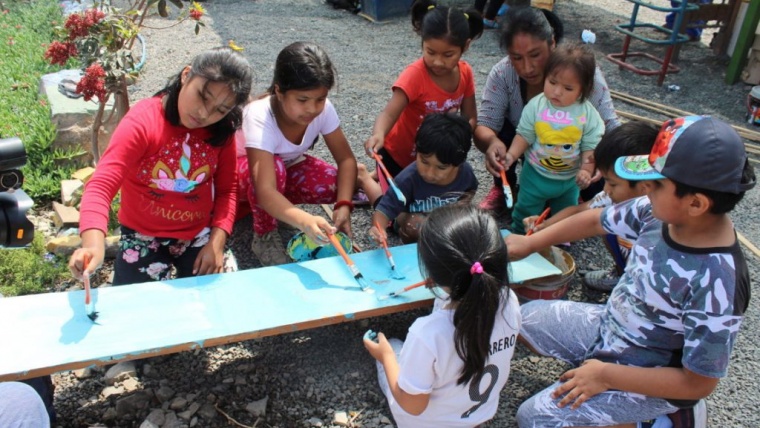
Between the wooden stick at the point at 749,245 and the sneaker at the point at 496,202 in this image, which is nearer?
the wooden stick at the point at 749,245

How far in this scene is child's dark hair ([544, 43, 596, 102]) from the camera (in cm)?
266

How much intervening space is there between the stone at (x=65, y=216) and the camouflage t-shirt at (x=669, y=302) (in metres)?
2.43

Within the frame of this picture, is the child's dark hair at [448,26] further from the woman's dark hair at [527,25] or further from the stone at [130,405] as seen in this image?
the stone at [130,405]

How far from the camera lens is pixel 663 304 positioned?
5.89 ft

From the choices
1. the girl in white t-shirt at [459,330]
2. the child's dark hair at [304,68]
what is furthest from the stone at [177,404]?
the child's dark hair at [304,68]

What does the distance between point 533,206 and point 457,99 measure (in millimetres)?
663

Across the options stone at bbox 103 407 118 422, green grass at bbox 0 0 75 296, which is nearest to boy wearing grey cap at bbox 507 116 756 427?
stone at bbox 103 407 118 422

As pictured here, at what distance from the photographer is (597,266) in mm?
3008

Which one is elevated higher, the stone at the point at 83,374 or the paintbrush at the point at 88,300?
the paintbrush at the point at 88,300

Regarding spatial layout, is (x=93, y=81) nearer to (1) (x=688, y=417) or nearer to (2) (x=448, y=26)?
(2) (x=448, y=26)

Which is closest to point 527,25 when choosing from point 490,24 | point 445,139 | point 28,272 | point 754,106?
point 445,139

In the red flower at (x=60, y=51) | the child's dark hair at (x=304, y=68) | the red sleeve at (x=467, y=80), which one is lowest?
the red sleeve at (x=467, y=80)

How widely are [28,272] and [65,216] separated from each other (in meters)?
0.38

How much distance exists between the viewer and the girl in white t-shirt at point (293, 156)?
7.71 ft
